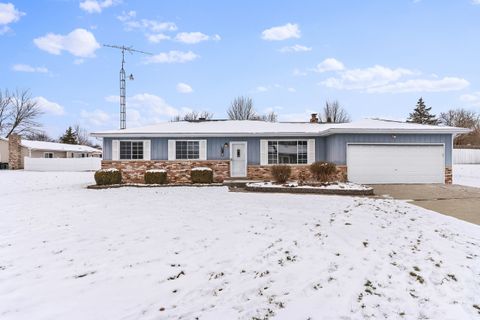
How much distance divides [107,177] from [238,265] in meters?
11.8

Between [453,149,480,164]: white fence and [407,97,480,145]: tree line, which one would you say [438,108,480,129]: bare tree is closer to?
[407,97,480,145]: tree line

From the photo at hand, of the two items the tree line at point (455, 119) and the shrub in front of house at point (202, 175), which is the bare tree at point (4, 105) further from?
the tree line at point (455, 119)

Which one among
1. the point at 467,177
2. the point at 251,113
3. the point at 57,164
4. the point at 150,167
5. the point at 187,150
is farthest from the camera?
the point at 251,113

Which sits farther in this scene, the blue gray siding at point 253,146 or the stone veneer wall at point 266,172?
the stone veneer wall at point 266,172

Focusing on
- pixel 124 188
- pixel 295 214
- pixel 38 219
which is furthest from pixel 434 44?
pixel 38 219

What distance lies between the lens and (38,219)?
283 inches

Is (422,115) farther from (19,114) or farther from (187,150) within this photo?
(19,114)

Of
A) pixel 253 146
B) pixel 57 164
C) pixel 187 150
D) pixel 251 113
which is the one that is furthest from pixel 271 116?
pixel 187 150

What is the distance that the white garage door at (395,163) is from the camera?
14.7 meters

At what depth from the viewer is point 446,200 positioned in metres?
9.73

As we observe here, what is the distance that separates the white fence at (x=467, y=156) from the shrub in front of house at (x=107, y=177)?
32.2 m

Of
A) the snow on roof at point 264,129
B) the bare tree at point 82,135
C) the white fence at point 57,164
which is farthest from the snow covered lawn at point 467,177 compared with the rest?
the bare tree at point 82,135

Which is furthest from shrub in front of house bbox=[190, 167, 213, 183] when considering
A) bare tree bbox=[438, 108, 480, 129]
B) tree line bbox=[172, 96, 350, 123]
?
bare tree bbox=[438, 108, 480, 129]

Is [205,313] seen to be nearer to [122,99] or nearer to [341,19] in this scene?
[341,19]
